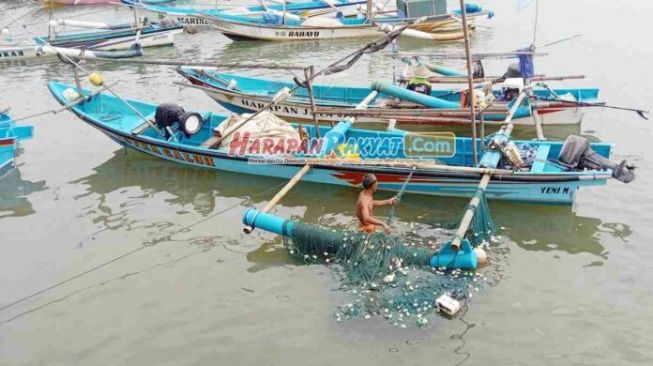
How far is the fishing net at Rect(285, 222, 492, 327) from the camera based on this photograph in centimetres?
754

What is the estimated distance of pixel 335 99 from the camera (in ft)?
48.3

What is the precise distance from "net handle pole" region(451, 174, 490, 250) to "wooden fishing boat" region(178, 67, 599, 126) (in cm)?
278

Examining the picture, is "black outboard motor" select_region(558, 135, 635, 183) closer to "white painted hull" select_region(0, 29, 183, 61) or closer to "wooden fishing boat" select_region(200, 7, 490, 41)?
"wooden fishing boat" select_region(200, 7, 490, 41)

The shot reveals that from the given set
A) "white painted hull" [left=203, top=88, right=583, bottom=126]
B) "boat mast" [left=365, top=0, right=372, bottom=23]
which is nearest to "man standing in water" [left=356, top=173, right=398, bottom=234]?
"white painted hull" [left=203, top=88, right=583, bottom=126]

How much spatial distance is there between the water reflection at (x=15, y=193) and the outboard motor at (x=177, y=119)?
272cm

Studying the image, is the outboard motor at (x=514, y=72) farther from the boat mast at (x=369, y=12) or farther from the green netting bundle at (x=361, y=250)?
the boat mast at (x=369, y=12)

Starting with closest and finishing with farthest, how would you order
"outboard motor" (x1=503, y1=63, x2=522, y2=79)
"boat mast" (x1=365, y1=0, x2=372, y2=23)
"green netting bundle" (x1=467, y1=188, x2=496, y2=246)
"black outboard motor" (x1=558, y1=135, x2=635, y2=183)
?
"green netting bundle" (x1=467, y1=188, x2=496, y2=246) → "black outboard motor" (x1=558, y1=135, x2=635, y2=183) → "outboard motor" (x1=503, y1=63, x2=522, y2=79) → "boat mast" (x1=365, y1=0, x2=372, y2=23)

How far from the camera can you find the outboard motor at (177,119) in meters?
11.9

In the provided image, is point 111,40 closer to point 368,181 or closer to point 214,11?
point 214,11

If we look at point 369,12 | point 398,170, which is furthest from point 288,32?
point 398,170

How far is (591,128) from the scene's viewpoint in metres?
13.7

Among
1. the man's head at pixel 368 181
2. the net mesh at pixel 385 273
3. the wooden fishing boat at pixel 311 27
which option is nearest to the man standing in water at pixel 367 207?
the man's head at pixel 368 181

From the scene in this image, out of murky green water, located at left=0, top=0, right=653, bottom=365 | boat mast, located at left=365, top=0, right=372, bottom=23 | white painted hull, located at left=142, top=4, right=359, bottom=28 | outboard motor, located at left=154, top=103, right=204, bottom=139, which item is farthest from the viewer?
white painted hull, located at left=142, top=4, right=359, bottom=28

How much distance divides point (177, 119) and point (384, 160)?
440cm
